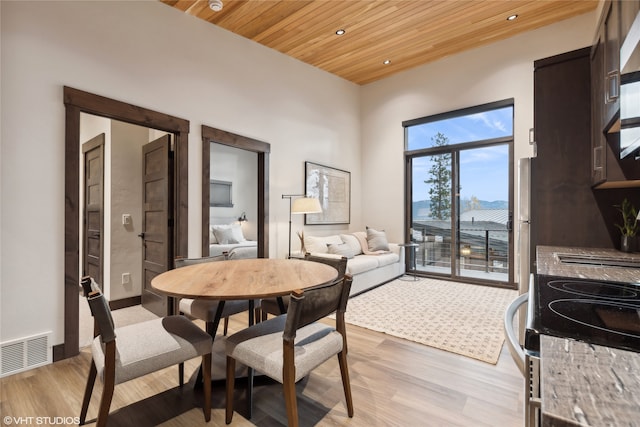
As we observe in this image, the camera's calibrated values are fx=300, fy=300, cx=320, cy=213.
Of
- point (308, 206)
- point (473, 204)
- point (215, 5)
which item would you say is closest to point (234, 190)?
point (308, 206)

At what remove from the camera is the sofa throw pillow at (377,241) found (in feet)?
16.7

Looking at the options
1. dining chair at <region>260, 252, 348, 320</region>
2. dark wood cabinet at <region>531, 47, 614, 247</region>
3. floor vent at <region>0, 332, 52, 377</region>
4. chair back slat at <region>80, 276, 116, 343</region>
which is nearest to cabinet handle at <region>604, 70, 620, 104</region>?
dark wood cabinet at <region>531, 47, 614, 247</region>

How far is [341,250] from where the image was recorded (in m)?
4.52

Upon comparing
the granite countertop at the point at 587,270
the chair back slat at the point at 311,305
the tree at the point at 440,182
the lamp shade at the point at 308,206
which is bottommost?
the chair back slat at the point at 311,305

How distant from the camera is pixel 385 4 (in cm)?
342

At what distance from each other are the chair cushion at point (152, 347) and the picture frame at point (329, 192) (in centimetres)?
313

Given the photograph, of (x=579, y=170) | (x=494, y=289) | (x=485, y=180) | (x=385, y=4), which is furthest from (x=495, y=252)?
(x=385, y=4)

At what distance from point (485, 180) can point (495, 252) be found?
115cm

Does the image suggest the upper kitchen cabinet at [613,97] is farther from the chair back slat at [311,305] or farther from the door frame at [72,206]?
the door frame at [72,206]

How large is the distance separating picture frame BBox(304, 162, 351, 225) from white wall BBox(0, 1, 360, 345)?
1.87 feet

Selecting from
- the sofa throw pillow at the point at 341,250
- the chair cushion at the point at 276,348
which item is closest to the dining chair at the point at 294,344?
the chair cushion at the point at 276,348

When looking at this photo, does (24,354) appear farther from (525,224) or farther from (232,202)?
(232,202)

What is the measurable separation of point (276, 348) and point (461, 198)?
14.6 feet

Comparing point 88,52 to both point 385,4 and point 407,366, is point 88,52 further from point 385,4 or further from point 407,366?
point 407,366
